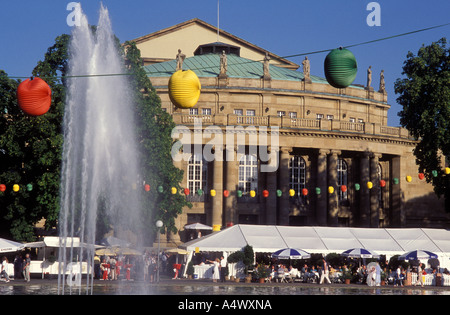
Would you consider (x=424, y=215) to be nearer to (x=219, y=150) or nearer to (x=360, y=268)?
(x=219, y=150)

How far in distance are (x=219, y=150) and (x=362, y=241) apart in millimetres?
20597

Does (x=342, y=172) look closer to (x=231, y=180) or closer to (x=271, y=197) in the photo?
(x=271, y=197)

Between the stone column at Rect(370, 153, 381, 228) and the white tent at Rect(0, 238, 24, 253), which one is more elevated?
the stone column at Rect(370, 153, 381, 228)

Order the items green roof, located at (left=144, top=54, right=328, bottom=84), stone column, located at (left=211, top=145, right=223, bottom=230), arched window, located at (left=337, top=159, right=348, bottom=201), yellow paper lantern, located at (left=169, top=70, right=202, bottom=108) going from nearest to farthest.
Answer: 1. yellow paper lantern, located at (left=169, top=70, right=202, bottom=108)
2. stone column, located at (left=211, top=145, right=223, bottom=230)
3. arched window, located at (left=337, top=159, right=348, bottom=201)
4. green roof, located at (left=144, top=54, right=328, bottom=84)

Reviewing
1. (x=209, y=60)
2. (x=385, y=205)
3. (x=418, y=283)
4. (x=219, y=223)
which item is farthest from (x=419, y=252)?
(x=209, y=60)

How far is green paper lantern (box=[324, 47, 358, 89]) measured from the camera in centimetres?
2461

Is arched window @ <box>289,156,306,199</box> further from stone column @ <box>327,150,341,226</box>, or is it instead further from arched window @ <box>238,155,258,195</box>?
arched window @ <box>238,155,258,195</box>

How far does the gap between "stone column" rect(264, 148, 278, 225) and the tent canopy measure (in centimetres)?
1591

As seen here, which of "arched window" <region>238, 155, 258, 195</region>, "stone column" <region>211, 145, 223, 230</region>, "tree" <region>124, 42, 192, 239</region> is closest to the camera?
"tree" <region>124, 42, 192, 239</region>

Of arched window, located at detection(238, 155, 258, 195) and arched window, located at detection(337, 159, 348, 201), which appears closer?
arched window, located at detection(238, 155, 258, 195)

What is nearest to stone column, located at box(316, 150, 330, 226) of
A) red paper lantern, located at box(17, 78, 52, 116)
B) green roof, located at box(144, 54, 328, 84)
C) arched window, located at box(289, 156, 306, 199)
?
arched window, located at box(289, 156, 306, 199)

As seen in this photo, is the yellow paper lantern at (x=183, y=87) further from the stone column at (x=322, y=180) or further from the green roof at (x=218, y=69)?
the green roof at (x=218, y=69)

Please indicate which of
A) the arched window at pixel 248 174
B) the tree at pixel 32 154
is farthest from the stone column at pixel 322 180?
the tree at pixel 32 154
